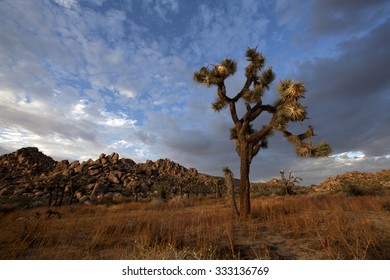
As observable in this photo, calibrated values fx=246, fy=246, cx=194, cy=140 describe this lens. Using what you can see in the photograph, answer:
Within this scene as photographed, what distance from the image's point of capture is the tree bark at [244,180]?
34.8 ft

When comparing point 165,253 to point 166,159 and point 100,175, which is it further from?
point 166,159

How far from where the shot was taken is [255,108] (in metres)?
12.0

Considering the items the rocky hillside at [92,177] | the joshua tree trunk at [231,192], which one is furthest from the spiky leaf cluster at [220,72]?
the rocky hillside at [92,177]

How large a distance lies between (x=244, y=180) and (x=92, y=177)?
153 feet

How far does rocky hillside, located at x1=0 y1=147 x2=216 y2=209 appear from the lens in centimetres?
4116

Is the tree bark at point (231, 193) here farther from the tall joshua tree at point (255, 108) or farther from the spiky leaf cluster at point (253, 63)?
the spiky leaf cluster at point (253, 63)

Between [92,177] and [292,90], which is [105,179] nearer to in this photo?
[92,177]

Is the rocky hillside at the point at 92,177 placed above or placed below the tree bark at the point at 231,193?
above

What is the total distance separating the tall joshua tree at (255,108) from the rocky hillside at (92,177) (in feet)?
78.7

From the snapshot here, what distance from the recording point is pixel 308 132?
1129cm

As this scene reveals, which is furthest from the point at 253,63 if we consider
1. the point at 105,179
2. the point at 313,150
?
the point at 105,179

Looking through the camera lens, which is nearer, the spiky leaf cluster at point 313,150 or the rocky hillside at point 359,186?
the spiky leaf cluster at point 313,150

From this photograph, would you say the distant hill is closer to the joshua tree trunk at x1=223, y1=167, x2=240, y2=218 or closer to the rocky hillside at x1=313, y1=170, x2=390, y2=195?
the rocky hillside at x1=313, y1=170, x2=390, y2=195
